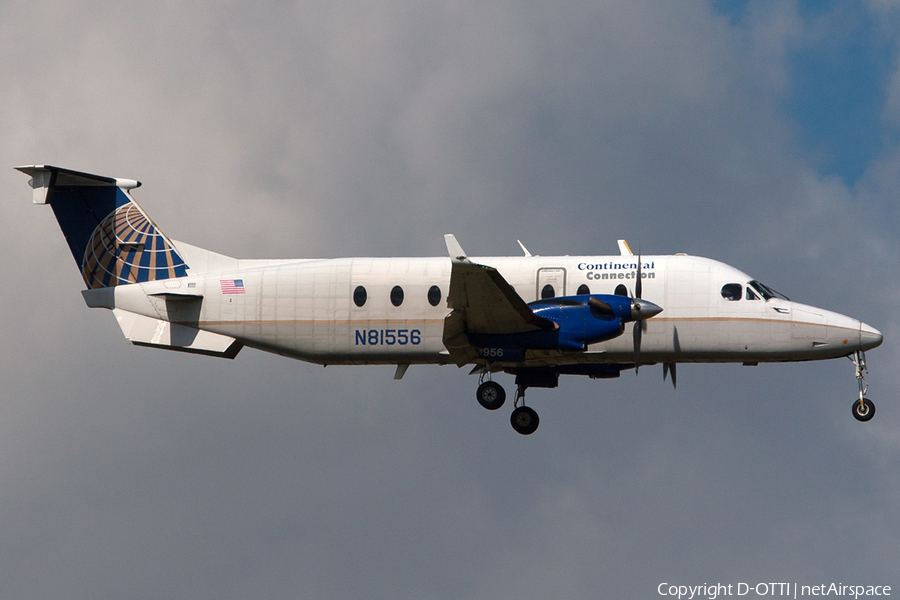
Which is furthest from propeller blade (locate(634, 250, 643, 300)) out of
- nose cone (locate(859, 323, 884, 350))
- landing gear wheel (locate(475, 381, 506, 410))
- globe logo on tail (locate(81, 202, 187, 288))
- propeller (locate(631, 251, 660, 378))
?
globe logo on tail (locate(81, 202, 187, 288))

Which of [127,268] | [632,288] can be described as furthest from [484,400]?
[127,268]

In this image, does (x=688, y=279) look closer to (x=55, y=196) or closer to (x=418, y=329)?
(x=418, y=329)

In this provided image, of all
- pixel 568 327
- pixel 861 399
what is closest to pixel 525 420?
pixel 568 327

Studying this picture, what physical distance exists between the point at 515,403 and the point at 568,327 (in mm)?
3321

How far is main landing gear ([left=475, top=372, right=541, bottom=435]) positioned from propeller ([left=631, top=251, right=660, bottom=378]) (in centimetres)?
286

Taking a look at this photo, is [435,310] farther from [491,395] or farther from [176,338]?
[176,338]

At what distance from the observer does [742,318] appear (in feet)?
87.8

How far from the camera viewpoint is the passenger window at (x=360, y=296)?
27.9 metres

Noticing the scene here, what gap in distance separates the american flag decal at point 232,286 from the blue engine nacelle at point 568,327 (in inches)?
247

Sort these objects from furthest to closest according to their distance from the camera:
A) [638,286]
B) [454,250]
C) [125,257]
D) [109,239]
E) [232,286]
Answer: [109,239], [125,257], [232,286], [638,286], [454,250]

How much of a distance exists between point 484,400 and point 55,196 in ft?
41.6

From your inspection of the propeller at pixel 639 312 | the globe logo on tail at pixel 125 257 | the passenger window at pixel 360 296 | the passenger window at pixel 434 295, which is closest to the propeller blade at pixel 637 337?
the propeller at pixel 639 312

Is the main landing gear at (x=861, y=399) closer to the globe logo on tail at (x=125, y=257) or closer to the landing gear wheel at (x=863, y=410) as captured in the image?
the landing gear wheel at (x=863, y=410)

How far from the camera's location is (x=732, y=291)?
2698 cm
